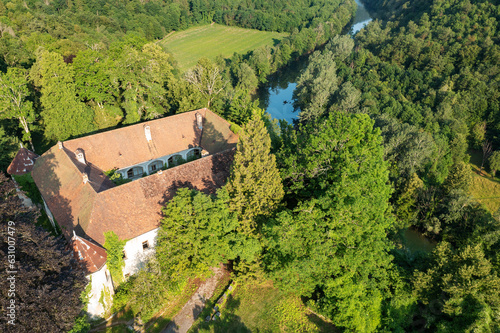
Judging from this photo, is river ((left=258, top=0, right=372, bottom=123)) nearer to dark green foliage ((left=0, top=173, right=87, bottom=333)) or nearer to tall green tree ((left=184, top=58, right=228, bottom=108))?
tall green tree ((left=184, top=58, right=228, bottom=108))

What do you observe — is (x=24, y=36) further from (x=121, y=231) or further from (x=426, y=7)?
(x=426, y=7)

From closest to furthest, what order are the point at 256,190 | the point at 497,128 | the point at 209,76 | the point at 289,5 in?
the point at 256,190 < the point at 209,76 < the point at 497,128 < the point at 289,5

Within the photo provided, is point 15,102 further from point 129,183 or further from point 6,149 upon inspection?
point 129,183

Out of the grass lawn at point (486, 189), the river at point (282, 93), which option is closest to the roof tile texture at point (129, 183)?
the river at point (282, 93)

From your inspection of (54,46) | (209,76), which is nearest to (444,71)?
(209,76)

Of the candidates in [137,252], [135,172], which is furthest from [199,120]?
[137,252]

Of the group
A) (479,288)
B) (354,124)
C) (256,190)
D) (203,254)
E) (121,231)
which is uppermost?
(354,124)
